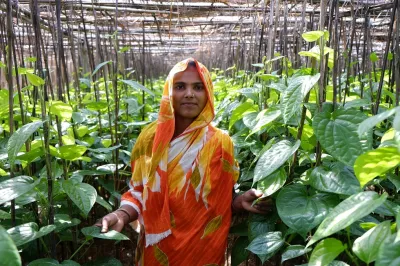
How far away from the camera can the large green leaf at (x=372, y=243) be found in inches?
24.2

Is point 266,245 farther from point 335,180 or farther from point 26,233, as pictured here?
point 26,233

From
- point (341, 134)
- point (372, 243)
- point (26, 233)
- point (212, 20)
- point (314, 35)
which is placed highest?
point (212, 20)

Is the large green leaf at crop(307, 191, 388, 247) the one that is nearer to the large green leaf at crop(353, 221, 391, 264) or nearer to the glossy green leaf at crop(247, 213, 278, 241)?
the large green leaf at crop(353, 221, 391, 264)

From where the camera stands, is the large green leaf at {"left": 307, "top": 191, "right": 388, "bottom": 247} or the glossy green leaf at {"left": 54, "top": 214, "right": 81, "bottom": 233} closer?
the large green leaf at {"left": 307, "top": 191, "right": 388, "bottom": 247}

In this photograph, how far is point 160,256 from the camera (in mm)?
1284

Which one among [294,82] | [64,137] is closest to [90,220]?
[64,137]

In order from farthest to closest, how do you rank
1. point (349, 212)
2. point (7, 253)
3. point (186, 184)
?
point (186, 184) → point (349, 212) → point (7, 253)

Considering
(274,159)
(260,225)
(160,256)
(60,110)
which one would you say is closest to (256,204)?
(260,225)

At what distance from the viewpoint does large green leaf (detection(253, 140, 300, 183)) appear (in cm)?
93

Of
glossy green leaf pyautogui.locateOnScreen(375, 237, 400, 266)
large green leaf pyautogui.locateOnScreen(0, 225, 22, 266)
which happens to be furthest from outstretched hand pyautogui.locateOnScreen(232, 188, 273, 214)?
large green leaf pyautogui.locateOnScreen(0, 225, 22, 266)

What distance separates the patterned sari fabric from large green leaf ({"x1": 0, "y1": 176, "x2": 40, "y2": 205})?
16.0 inches

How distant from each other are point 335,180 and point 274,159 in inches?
6.0

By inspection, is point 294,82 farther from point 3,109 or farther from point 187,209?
point 3,109

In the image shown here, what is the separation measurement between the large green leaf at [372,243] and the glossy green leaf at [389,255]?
7 cm
